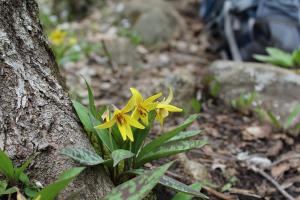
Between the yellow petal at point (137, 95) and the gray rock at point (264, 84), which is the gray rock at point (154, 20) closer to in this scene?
the gray rock at point (264, 84)

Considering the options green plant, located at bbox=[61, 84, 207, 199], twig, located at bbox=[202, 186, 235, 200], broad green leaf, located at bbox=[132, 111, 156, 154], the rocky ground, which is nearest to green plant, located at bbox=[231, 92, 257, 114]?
the rocky ground

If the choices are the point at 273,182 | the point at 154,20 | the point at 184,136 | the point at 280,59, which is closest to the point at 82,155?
the point at 184,136

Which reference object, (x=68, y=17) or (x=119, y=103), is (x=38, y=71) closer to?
(x=119, y=103)

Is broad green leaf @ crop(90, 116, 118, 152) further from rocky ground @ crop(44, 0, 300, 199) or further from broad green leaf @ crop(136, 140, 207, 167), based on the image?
rocky ground @ crop(44, 0, 300, 199)

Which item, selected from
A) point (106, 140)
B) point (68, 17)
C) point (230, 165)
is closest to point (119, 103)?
point (230, 165)

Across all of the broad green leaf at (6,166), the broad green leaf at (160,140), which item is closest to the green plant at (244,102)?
the broad green leaf at (160,140)

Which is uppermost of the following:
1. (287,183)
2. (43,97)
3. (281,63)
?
(43,97)

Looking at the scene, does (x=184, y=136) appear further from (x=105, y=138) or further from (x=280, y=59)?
(x=280, y=59)
